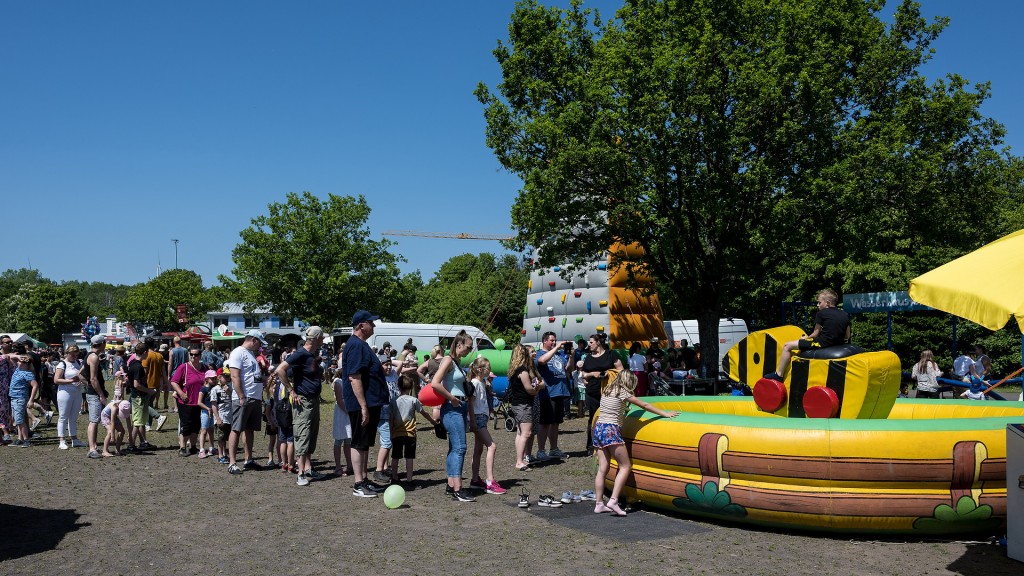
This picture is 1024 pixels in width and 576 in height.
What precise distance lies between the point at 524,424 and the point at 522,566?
4.17 m

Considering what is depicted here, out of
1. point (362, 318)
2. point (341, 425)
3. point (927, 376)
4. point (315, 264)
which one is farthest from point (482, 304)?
point (362, 318)

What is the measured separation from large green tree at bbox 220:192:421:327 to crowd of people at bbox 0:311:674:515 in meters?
31.7

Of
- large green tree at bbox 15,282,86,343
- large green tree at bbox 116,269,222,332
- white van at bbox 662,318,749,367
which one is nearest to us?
white van at bbox 662,318,749,367

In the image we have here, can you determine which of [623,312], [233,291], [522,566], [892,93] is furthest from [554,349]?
[233,291]

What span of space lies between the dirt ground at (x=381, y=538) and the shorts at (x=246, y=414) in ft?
2.72

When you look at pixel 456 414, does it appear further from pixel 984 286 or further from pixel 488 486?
pixel 984 286

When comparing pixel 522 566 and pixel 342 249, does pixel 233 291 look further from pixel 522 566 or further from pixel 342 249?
Result: pixel 522 566

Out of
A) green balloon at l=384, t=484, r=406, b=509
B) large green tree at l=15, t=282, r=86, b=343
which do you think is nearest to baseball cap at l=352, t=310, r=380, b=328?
green balloon at l=384, t=484, r=406, b=509

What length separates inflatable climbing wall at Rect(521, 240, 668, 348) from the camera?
23.9 meters

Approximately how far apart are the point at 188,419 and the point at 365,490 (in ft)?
15.6

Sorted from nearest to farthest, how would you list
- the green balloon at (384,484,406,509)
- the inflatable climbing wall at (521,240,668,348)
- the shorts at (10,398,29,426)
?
1. the green balloon at (384,484,406,509)
2. the shorts at (10,398,29,426)
3. the inflatable climbing wall at (521,240,668,348)

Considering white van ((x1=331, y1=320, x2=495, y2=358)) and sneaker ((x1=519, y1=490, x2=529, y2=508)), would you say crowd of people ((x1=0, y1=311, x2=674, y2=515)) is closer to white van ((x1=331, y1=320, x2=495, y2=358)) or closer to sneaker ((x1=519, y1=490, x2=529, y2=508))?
sneaker ((x1=519, y1=490, x2=529, y2=508))

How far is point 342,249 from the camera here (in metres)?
46.9

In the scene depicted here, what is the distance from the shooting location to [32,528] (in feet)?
24.1
